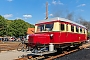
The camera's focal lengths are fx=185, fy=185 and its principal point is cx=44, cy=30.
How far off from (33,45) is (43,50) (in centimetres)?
83

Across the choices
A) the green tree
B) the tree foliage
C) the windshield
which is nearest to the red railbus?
the windshield

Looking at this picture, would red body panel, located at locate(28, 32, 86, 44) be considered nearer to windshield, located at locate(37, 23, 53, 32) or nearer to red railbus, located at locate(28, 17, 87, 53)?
red railbus, located at locate(28, 17, 87, 53)

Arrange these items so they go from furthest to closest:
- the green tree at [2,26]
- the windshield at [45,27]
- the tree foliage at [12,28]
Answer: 1. the tree foliage at [12,28]
2. the green tree at [2,26]
3. the windshield at [45,27]

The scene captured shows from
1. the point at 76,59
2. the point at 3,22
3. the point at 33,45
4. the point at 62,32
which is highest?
the point at 3,22

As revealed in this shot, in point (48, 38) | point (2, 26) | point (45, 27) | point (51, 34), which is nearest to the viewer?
point (48, 38)

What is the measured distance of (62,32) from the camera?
15.1 metres

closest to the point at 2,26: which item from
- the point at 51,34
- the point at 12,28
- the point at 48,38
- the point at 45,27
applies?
the point at 12,28

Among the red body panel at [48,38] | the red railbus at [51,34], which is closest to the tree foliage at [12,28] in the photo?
the red railbus at [51,34]

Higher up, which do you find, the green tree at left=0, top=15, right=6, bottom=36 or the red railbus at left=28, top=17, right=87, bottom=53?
the green tree at left=0, top=15, right=6, bottom=36

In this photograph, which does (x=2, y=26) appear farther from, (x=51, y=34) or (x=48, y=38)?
(x=48, y=38)

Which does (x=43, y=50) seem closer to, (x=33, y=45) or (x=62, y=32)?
(x=33, y=45)

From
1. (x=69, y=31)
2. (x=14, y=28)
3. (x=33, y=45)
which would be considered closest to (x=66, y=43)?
Result: (x=69, y=31)

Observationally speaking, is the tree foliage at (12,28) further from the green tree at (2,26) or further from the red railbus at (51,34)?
the red railbus at (51,34)

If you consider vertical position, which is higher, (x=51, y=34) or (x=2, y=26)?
(x=2, y=26)
